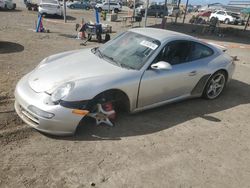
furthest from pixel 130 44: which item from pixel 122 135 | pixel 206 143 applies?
pixel 206 143

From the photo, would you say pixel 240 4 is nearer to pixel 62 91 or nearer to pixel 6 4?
pixel 6 4

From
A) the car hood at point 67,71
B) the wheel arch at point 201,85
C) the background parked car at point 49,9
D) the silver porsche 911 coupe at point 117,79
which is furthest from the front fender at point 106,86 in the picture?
the background parked car at point 49,9

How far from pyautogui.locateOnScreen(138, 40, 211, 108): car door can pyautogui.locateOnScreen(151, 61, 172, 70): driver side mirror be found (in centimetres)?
8

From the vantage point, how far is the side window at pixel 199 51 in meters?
5.61

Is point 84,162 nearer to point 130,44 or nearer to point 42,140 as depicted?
point 42,140

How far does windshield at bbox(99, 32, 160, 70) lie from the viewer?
15.9 feet

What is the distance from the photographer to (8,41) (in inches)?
420

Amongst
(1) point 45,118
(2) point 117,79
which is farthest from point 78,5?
(1) point 45,118

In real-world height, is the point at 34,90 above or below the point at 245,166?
above

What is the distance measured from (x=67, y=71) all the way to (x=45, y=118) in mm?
958

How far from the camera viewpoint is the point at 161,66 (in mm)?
4707

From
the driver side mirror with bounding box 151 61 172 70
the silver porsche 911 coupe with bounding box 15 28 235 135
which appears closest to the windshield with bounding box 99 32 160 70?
the silver porsche 911 coupe with bounding box 15 28 235 135

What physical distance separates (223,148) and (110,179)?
2.01 metres

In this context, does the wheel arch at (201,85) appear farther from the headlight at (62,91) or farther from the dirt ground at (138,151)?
the headlight at (62,91)
